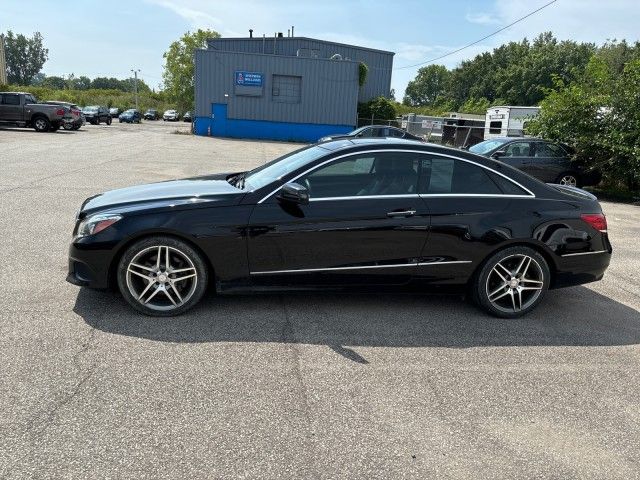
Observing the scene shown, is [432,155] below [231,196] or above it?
above

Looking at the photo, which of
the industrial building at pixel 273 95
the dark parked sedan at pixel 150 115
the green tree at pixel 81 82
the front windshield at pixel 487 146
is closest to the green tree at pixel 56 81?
the green tree at pixel 81 82

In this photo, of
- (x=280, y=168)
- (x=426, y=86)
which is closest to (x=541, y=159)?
(x=280, y=168)

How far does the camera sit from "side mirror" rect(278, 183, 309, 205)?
13.4 feet

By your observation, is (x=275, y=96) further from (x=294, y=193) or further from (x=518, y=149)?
(x=294, y=193)

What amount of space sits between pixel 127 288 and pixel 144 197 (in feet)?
2.66

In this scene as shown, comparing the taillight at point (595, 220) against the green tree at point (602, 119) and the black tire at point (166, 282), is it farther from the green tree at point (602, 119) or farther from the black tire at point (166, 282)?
the green tree at point (602, 119)

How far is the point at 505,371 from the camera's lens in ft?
12.2

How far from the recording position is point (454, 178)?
15.2 ft

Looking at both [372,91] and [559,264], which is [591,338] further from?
[372,91]

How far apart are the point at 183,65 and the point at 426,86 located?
279 ft

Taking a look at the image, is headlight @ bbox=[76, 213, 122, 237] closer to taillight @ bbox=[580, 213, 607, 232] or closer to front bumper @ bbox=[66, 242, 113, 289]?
front bumper @ bbox=[66, 242, 113, 289]

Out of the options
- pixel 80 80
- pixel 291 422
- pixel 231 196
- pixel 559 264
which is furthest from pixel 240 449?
pixel 80 80

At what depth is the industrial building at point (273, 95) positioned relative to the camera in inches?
1388

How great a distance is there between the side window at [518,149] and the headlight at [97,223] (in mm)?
11357
